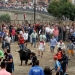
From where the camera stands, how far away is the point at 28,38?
33844 mm

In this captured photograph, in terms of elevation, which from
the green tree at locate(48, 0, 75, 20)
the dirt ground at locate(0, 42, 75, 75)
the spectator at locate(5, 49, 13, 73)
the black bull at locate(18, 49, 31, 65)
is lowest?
the green tree at locate(48, 0, 75, 20)

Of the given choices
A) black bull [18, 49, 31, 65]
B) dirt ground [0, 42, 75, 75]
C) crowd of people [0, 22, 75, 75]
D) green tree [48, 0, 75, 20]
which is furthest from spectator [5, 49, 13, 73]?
green tree [48, 0, 75, 20]

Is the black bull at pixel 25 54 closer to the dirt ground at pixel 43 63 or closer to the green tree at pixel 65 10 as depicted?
the dirt ground at pixel 43 63

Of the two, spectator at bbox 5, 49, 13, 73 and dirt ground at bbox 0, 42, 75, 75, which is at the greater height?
spectator at bbox 5, 49, 13, 73

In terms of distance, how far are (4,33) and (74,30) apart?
6.05 meters

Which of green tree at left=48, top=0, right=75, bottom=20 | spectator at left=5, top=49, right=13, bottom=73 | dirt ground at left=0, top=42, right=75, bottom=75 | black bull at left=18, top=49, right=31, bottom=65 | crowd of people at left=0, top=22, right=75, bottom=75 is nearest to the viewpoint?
spectator at left=5, top=49, right=13, bottom=73

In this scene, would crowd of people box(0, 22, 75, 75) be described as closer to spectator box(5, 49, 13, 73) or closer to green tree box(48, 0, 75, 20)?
spectator box(5, 49, 13, 73)

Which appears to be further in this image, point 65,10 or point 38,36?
point 65,10

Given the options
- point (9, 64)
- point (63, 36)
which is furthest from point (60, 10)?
point (9, 64)

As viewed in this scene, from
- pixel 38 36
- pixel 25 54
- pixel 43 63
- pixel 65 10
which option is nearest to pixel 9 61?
pixel 25 54

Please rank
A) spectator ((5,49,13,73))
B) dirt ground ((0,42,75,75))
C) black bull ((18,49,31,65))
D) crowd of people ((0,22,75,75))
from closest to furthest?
spectator ((5,49,13,73)) → dirt ground ((0,42,75,75)) → black bull ((18,49,31,65)) → crowd of people ((0,22,75,75))

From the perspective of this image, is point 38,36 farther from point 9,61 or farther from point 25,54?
point 9,61

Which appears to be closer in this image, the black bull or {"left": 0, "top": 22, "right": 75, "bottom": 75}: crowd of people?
the black bull

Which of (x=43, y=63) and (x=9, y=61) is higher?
(x=9, y=61)
